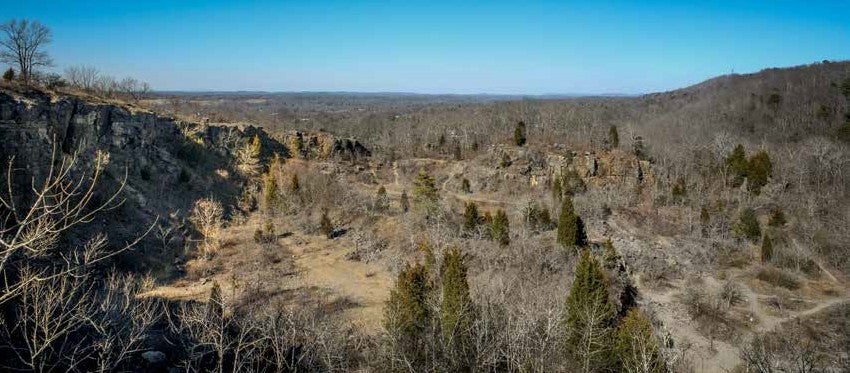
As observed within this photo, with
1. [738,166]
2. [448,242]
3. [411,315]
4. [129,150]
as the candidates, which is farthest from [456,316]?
[738,166]

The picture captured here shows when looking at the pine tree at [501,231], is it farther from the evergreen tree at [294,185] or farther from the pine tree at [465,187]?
the pine tree at [465,187]

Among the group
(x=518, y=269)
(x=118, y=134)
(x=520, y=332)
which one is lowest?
(x=518, y=269)

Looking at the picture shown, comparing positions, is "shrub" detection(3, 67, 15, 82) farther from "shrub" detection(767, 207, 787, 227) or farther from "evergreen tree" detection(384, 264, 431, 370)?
"shrub" detection(767, 207, 787, 227)

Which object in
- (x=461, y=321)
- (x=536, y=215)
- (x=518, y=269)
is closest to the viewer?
(x=461, y=321)

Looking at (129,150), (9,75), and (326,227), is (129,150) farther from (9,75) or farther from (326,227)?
(326,227)

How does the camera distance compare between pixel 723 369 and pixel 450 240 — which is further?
pixel 450 240

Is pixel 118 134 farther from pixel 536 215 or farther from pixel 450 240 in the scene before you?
pixel 536 215

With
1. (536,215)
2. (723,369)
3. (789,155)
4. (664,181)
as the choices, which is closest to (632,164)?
(664,181)

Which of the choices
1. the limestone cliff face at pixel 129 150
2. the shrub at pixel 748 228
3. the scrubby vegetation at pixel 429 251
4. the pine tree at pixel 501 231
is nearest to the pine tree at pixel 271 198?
the scrubby vegetation at pixel 429 251
